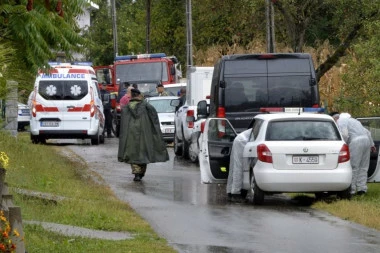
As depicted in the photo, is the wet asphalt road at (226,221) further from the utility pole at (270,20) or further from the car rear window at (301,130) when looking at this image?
the utility pole at (270,20)

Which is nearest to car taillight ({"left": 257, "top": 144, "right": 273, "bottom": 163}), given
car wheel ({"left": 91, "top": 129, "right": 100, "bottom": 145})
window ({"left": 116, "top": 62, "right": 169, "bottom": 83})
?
car wheel ({"left": 91, "top": 129, "right": 100, "bottom": 145})

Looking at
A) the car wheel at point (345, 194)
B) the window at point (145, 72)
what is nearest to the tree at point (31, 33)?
the car wheel at point (345, 194)

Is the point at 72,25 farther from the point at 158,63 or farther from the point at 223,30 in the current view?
the point at 223,30

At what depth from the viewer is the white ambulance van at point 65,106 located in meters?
33.4

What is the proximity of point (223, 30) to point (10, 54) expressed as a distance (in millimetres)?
50029

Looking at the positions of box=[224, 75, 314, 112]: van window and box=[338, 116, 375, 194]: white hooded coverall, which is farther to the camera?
box=[224, 75, 314, 112]: van window

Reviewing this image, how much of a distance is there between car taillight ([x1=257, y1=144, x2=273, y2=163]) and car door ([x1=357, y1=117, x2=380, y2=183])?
2513mm

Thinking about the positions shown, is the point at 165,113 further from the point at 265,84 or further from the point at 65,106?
the point at 265,84

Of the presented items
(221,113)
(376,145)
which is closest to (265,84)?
(221,113)

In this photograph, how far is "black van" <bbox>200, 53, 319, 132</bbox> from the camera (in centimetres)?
2178

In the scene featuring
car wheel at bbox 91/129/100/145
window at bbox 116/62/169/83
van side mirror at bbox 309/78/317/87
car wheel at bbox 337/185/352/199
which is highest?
van side mirror at bbox 309/78/317/87

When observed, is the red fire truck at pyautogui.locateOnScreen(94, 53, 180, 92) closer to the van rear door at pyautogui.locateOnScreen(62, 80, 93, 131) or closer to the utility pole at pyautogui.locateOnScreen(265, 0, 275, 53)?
the utility pole at pyautogui.locateOnScreen(265, 0, 275, 53)

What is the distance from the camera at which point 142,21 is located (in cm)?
7119

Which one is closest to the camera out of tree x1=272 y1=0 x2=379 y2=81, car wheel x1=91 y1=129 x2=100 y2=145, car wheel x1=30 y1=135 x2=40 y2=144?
car wheel x1=30 y1=135 x2=40 y2=144
